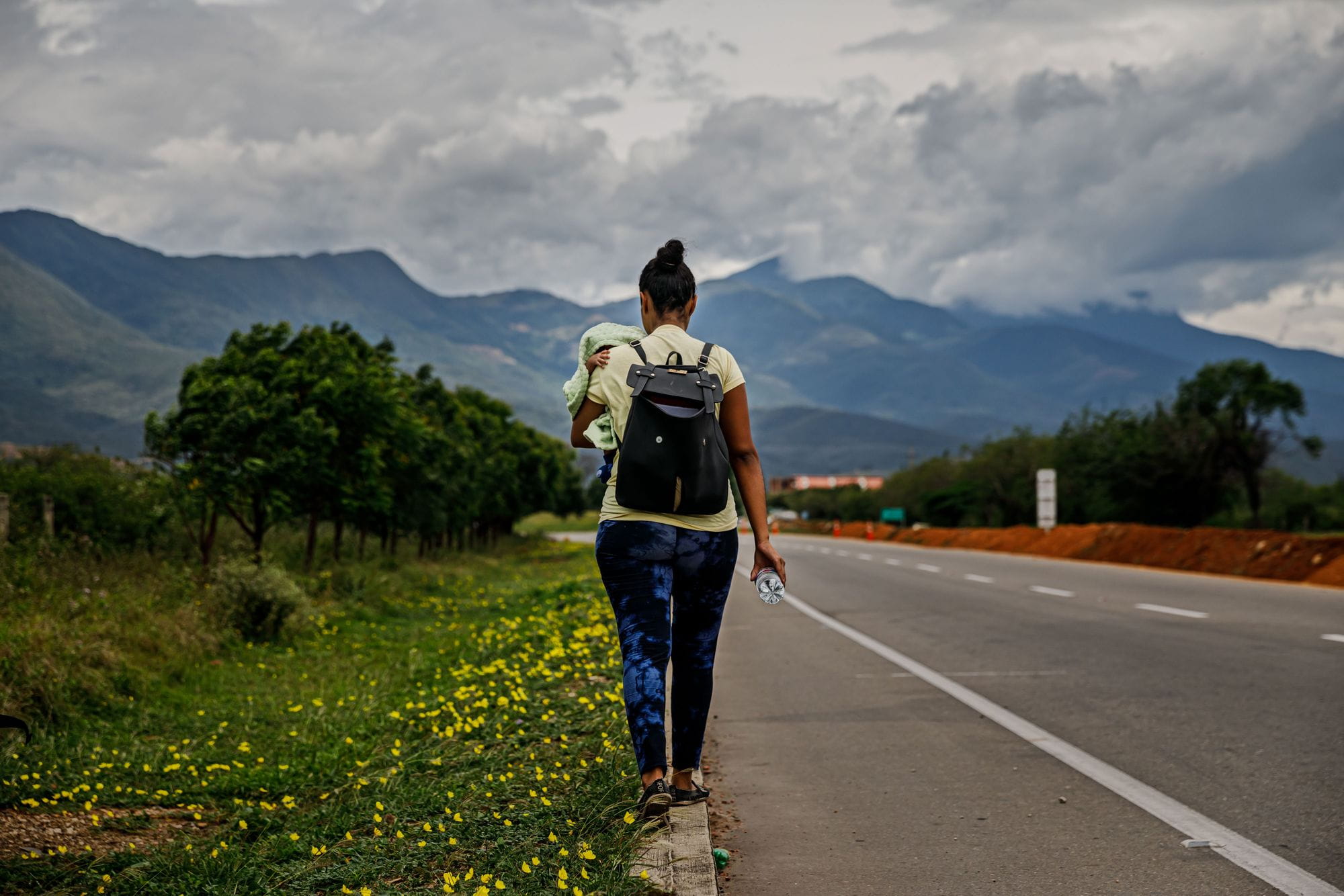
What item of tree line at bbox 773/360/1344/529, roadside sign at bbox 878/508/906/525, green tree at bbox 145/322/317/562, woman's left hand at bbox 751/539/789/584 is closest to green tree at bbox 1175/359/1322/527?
tree line at bbox 773/360/1344/529

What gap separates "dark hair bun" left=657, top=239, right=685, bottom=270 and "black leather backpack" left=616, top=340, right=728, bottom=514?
503 mm

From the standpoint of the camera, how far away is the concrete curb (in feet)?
13.1

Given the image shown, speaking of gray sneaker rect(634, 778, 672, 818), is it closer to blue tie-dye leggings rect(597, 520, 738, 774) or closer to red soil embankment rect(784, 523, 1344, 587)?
blue tie-dye leggings rect(597, 520, 738, 774)

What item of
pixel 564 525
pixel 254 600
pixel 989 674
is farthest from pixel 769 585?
pixel 564 525

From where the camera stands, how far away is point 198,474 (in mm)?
18641

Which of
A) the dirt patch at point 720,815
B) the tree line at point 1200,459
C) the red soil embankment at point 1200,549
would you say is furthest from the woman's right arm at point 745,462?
the tree line at point 1200,459

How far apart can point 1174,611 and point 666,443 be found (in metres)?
11.5

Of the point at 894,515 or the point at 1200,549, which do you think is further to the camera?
the point at 894,515

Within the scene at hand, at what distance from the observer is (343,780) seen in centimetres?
640

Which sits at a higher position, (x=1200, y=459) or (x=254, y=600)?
(x=1200, y=459)

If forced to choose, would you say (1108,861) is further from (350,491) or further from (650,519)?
(350,491)

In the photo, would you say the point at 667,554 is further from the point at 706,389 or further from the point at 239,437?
the point at 239,437

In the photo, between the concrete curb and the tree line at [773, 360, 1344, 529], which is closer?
the concrete curb

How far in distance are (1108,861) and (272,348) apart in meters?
19.1
